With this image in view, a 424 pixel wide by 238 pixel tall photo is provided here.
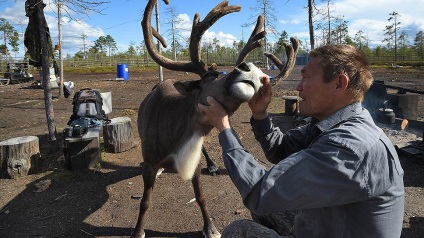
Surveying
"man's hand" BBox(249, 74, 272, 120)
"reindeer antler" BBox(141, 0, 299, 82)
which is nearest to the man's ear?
"man's hand" BBox(249, 74, 272, 120)

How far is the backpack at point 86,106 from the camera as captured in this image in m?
6.13

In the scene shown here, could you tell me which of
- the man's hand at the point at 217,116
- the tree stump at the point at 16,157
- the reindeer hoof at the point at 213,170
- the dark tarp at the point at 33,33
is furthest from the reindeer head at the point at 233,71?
the dark tarp at the point at 33,33

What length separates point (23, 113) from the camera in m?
11.0

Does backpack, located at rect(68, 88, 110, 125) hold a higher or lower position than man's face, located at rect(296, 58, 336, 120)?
lower

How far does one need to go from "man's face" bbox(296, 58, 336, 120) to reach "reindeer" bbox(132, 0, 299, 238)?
1.51ft

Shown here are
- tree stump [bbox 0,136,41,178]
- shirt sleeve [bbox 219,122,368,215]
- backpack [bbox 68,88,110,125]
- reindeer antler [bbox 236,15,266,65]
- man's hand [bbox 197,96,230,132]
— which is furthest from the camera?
backpack [bbox 68,88,110,125]

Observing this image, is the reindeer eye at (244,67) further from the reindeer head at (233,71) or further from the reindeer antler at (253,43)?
the reindeer antler at (253,43)

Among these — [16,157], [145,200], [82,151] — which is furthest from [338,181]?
[16,157]

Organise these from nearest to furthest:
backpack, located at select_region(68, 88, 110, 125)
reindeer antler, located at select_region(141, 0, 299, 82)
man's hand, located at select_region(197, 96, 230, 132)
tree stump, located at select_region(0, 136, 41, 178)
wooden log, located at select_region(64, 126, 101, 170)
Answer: man's hand, located at select_region(197, 96, 230, 132) → reindeer antler, located at select_region(141, 0, 299, 82) → tree stump, located at select_region(0, 136, 41, 178) → wooden log, located at select_region(64, 126, 101, 170) → backpack, located at select_region(68, 88, 110, 125)

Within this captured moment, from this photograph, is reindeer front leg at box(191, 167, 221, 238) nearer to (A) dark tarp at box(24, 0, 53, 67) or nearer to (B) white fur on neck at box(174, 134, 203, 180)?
(B) white fur on neck at box(174, 134, 203, 180)

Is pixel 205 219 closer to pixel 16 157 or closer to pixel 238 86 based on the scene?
pixel 238 86

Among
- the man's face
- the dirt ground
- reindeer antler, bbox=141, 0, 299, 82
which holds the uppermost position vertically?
reindeer antler, bbox=141, 0, 299, 82

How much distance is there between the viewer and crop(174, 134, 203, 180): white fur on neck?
Result: 2977 mm

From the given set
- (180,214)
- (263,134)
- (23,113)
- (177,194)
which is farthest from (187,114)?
(23,113)
